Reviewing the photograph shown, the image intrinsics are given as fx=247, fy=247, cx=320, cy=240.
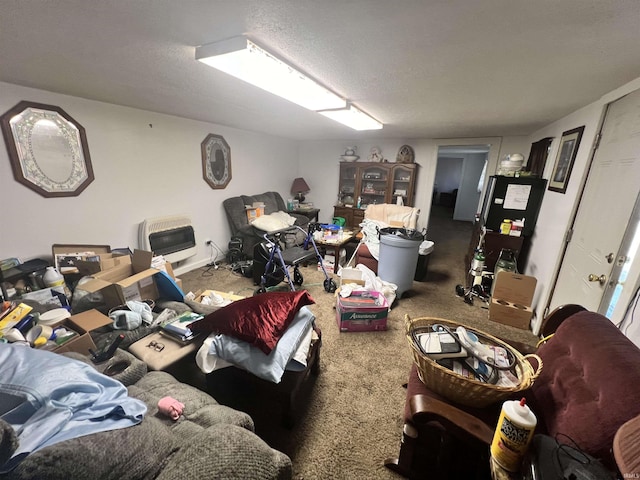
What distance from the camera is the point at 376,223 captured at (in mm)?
3816

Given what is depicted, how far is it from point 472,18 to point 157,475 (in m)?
1.94

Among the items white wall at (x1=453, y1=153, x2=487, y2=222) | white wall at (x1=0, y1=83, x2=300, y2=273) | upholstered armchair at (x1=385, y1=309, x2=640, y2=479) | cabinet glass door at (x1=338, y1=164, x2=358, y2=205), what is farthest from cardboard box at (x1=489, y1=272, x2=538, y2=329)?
white wall at (x1=453, y1=153, x2=487, y2=222)

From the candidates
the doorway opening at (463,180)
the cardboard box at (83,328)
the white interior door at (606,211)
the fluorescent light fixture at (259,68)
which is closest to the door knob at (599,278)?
the white interior door at (606,211)

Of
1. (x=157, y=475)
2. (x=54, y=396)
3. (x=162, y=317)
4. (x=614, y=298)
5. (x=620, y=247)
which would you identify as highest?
(x=620, y=247)

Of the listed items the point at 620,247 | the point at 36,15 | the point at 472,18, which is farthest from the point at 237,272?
the point at 620,247

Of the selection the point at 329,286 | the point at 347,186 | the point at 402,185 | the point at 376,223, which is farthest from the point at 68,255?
the point at 402,185

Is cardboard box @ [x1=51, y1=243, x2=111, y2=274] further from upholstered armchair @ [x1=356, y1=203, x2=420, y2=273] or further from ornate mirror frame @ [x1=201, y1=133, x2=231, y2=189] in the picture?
upholstered armchair @ [x1=356, y1=203, x2=420, y2=273]

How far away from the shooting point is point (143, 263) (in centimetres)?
235

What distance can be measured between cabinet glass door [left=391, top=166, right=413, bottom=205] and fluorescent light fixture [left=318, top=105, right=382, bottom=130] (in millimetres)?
1824

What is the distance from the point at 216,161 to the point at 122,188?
1392 millimetres

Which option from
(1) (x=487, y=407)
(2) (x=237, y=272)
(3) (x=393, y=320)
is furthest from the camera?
(2) (x=237, y=272)

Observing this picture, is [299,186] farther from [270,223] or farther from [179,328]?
[179,328]

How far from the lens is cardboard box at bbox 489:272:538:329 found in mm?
2512

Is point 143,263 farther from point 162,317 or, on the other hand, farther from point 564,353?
point 564,353
